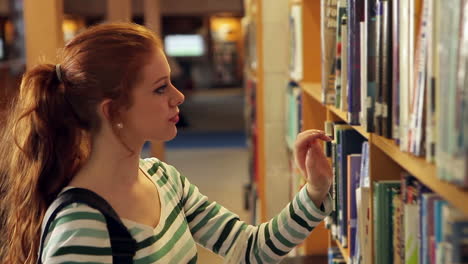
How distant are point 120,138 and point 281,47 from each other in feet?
7.44

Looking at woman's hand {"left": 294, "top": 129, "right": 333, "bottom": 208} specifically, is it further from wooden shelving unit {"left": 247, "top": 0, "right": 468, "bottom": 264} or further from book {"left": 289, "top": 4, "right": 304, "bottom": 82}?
book {"left": 289, "top": 4, "right": 304, "bottom": 82}

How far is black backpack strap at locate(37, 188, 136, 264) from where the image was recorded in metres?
1.52

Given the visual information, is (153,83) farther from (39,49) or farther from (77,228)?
(39,49)

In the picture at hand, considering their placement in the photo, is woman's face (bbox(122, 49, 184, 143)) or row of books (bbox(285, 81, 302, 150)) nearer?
woman's face (bbox(122, 49, 184, 143))

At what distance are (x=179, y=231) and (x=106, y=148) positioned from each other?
27 cm

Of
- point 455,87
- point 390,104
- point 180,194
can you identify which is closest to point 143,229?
point 180,194

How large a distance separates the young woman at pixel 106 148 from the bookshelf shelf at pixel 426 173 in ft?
0.79

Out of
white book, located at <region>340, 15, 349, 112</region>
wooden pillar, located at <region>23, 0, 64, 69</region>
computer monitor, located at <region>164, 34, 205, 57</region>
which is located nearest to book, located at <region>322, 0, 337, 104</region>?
white book, located at <region>340, 15, 349, 112</region>

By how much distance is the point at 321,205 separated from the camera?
67.1 inches

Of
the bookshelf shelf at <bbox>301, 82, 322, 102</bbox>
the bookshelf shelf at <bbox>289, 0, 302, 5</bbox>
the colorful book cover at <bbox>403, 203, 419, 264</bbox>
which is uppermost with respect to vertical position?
the bookshelf shelf at <bbox>289, 0, 302, 5</bbox>

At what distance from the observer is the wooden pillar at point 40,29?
2.98 meters

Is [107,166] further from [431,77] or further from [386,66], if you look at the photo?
[431,77]

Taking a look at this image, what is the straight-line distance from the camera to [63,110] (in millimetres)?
1610

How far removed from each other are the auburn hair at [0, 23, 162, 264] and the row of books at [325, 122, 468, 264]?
622 mm
